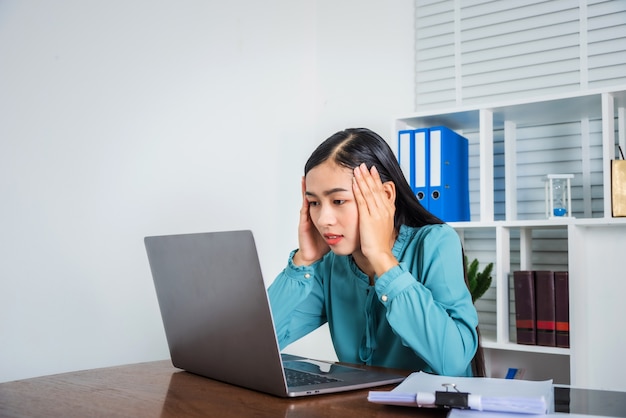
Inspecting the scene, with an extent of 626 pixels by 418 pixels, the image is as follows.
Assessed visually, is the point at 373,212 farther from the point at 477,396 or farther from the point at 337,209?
the point at 477,396

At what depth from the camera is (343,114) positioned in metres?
3.13

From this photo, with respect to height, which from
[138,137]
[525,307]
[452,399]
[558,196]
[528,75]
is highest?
[528,75]

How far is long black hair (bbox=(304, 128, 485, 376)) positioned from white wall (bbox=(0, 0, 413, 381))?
89cm

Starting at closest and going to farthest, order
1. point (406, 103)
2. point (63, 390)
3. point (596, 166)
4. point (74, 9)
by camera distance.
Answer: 1. point (63, 390)
2. point (74, 9)
3. point (596, 166)
4. point (406, 103)

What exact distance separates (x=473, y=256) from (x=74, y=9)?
1881 mm

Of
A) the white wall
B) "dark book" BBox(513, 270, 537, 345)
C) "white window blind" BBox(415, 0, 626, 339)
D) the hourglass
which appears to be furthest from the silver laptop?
"white window blind" BBox(415, 0, 626, 339)

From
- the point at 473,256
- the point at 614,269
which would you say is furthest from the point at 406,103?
the point at 614,269

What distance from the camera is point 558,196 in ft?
7.68

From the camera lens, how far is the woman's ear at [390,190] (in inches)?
56.4

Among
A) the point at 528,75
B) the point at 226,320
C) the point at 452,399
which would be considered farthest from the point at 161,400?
the point at 528,75

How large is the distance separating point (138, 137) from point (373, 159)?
1077 mm

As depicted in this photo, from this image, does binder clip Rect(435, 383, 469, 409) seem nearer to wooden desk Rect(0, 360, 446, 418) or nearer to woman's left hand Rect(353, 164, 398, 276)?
wooden desk Rect(0, 360, 446, 418)

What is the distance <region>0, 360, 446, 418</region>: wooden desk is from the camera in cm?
86

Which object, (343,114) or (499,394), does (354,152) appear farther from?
(343,114)
